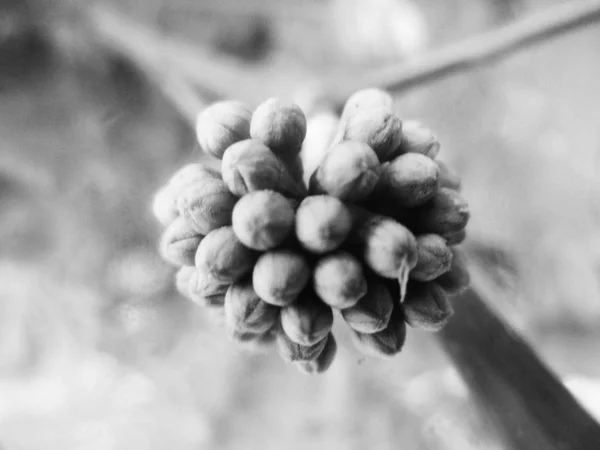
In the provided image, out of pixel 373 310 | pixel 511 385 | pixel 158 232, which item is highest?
pixel 373 310

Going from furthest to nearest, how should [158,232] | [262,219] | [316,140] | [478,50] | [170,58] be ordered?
[158,232] → [170,58] → [478,50] → [316,140] → [262,219]

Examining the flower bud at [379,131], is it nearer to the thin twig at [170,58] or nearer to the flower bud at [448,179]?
the flower bud at [448,179]

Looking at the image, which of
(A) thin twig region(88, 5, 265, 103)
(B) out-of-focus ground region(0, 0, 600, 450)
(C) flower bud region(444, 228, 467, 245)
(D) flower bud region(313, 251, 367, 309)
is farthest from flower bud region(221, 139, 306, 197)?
(B) out-of-focus ground region(0, 0, 600, 450)

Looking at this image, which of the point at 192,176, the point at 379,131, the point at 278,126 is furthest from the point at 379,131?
the point at 192,176

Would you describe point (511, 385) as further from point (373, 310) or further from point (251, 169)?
point (251, 169)

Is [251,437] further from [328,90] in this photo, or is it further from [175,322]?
[328,90]

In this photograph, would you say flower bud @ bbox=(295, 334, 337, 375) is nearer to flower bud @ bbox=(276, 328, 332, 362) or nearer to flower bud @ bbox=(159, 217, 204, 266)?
flower bud @ bbox=(276, 328, 332, 362)

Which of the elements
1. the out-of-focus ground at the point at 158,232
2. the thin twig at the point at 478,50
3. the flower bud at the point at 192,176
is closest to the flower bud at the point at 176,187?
the flower bud at the point at 192,176
